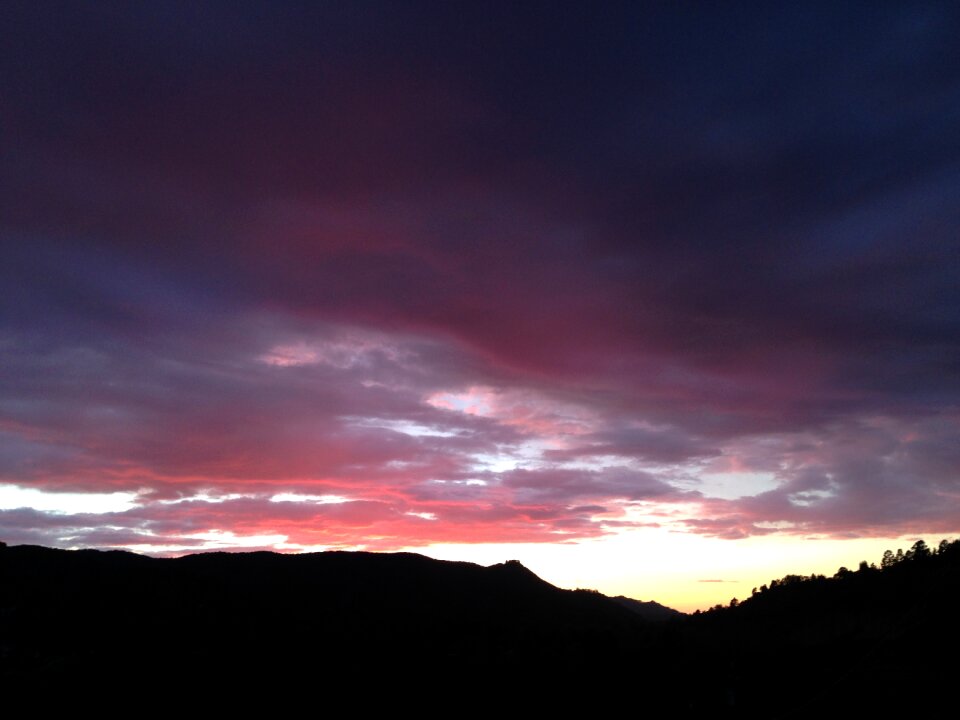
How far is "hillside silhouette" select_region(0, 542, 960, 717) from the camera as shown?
116 ft

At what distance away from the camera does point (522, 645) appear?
285 ft

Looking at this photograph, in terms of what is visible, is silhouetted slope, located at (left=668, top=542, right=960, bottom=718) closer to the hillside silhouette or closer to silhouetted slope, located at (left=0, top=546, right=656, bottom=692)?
the hillside silhouette

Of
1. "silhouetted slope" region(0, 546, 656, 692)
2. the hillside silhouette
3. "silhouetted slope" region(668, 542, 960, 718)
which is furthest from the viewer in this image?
"silhouetted slope" region(0, 546, 656, 692)

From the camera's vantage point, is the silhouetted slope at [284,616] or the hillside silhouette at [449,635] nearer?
the hillside silhouette at [449,635]

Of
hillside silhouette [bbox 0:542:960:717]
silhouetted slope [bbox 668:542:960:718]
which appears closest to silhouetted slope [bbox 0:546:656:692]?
hillside silhouette [bbox 0:542:960:717]

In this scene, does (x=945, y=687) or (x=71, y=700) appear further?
(x=71, y=700)

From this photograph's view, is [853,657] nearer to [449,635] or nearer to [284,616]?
[449,635]

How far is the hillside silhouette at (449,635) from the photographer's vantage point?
35.3m

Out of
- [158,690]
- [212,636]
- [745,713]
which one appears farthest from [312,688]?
[745,713]

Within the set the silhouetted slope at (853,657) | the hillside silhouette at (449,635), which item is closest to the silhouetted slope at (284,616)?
the hillside silhouette at (449,635)

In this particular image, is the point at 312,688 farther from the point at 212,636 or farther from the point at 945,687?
the point at 945,687

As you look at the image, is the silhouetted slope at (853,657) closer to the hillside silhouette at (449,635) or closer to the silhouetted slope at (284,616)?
the hillside silhouette at (449,635)

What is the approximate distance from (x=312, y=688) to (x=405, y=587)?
3584 inches

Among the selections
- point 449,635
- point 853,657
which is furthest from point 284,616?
point 853,657
